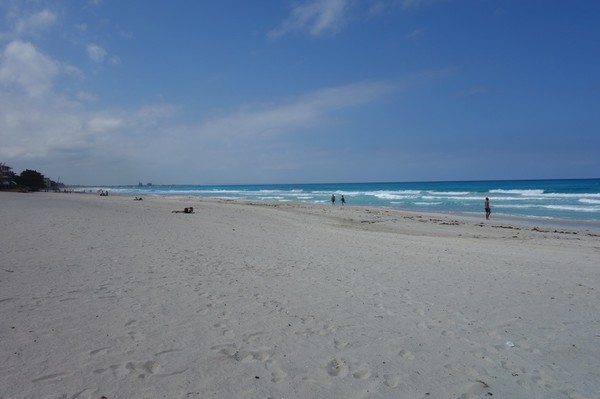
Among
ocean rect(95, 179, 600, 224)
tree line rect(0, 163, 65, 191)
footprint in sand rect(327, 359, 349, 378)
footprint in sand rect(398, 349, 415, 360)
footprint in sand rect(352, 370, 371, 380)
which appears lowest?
ocean rect(95, 179, 600, 224)

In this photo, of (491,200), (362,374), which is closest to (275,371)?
(362,374)

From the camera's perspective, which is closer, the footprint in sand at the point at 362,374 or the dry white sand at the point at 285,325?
the dry white sand at the point at 285,325

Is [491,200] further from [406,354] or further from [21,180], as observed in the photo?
[21,180]

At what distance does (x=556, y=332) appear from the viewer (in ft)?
17.2

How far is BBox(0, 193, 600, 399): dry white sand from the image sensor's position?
12.1 feet

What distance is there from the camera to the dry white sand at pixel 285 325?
3.69 metres

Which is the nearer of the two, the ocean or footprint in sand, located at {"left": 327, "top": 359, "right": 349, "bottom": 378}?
footprint in sand, located at {"left": 327, "top": 359, "right": 349, "bottom": 378}

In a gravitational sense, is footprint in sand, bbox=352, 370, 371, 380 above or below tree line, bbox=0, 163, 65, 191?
below

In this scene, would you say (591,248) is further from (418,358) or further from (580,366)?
(418,358)

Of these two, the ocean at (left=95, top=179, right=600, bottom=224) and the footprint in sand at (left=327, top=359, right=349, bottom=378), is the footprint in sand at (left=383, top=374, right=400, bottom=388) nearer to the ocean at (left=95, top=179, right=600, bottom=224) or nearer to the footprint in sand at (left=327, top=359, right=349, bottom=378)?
the footprint in sand at (left=327, top=359, right=349, bottom=378)

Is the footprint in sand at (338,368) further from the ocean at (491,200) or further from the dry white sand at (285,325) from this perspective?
the ocean at (491,200)

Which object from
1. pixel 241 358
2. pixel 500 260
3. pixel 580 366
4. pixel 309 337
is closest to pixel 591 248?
pixel 500 260

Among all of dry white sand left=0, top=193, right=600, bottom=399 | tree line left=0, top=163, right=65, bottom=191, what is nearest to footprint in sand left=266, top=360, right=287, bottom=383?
dry white sand left=0, top=193, right=600, bottom=399

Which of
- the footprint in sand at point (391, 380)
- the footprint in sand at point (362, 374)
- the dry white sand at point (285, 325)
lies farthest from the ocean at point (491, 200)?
the footprint in sand at point (362, 374)
